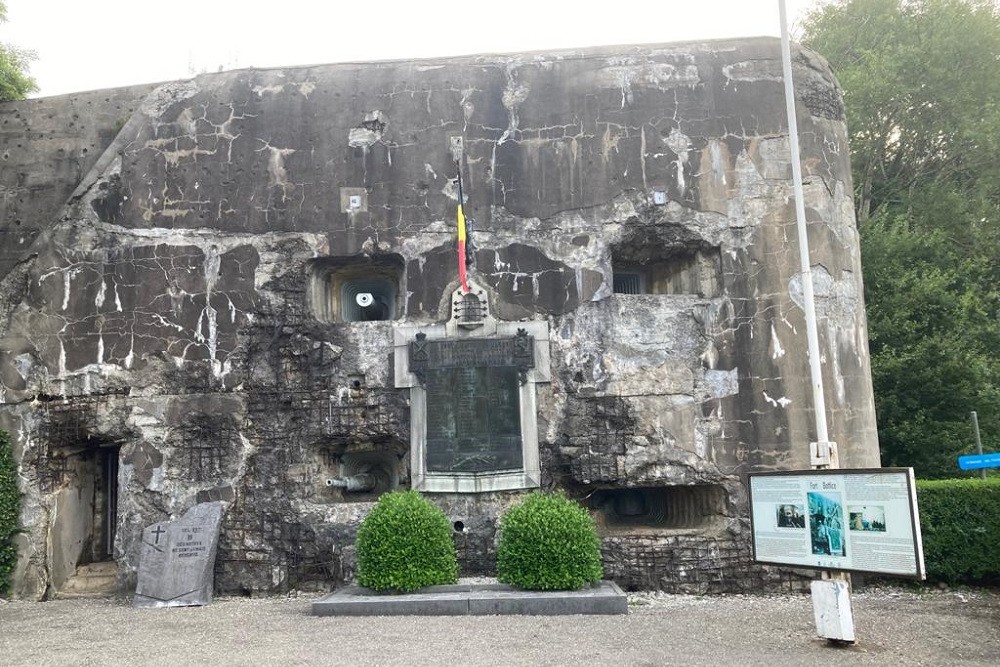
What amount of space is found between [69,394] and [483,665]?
7.40m

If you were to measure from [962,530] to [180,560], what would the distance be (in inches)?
386

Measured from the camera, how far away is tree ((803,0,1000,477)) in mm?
13898

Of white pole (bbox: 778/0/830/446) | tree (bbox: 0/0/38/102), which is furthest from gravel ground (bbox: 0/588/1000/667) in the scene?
tree (bbox: 0/0/38/102)

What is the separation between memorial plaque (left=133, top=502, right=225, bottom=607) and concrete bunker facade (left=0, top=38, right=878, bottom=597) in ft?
1.03

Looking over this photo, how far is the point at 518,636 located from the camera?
693 cm

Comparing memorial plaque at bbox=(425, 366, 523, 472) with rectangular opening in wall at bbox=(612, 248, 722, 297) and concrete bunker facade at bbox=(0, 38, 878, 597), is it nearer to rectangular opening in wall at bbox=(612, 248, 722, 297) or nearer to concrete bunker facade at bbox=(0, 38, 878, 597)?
concrete bunker facade at bbox=(0, 38, 878, 597)

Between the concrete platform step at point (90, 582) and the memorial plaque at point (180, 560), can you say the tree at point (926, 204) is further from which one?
the concrete platform step at point (90, 582)

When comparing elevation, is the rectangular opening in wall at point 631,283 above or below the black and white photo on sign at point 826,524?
above

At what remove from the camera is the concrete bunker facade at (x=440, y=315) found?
32.4 feet

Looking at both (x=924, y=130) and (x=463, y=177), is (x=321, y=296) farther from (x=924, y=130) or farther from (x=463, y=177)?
(x=924, y=130)

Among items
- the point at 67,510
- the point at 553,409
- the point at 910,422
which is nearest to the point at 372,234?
the point at 553,409

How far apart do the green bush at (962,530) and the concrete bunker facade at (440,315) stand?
1001 mm

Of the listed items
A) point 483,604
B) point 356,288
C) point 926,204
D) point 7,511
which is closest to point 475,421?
point 483,604

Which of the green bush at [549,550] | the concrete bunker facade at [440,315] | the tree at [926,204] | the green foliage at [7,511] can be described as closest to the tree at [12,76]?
the concrete bunker facade at [440,315]
